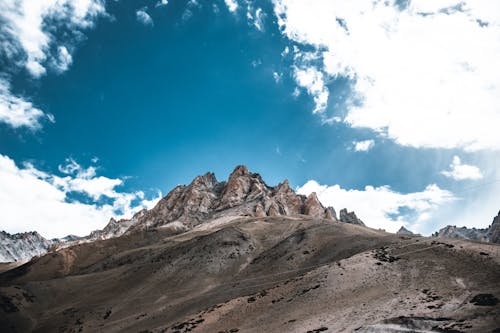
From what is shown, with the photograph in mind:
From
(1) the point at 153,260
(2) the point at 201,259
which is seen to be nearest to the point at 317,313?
(2) the point at 201,259

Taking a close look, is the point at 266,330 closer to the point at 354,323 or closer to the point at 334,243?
the point at 354,323

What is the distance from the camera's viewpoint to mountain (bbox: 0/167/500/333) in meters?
34.0

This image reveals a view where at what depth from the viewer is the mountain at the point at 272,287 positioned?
112 ft

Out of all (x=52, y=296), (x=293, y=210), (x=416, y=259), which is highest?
(x=293, y=210)

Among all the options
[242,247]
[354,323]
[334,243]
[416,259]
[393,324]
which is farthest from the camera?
[242,247]

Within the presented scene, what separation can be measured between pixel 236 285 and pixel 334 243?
23295 mm

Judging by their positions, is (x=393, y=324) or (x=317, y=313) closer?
(x=393, y=324)

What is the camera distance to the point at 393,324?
2972 cm

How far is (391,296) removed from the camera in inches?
1511

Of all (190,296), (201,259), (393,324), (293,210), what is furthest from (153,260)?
(293,210)

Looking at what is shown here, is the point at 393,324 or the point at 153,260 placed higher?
the point at 153,260

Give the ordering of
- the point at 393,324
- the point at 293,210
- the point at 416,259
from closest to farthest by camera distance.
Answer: the point at 393,324 → the point at 416,259 → the point at 293,210

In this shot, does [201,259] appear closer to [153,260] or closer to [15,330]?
[153,260]

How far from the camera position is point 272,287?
5459 centimetres
